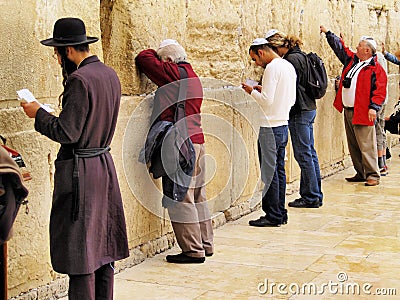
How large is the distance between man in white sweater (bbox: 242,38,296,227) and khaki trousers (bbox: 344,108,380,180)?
2.51 metres

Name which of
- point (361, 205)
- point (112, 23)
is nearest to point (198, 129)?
point (112, 23)

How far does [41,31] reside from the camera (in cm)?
476

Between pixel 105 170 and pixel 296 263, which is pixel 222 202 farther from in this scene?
pixel 105 170

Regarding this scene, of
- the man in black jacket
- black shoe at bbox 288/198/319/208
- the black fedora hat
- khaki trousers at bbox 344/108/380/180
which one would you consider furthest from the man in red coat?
khaki trousers at bbox 344/108/380/180

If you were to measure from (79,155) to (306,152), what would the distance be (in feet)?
13.5

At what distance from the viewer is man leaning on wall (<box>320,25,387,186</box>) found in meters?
8.98

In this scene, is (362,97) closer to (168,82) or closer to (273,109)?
(273,109)

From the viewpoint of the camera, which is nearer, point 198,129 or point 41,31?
point 41,31

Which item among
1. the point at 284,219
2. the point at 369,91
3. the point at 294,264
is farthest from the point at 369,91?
the point at 294,264

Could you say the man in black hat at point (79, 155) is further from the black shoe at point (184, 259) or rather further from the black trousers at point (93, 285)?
the black shoe at point (184, 259)

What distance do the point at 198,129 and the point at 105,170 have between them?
169 cm

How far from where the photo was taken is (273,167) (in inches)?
273

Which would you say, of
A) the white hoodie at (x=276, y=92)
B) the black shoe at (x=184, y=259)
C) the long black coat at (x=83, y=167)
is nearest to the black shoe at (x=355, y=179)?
the white hoodie at (x=276, y=92)

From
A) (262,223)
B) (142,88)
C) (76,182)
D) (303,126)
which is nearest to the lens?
(76,182)
